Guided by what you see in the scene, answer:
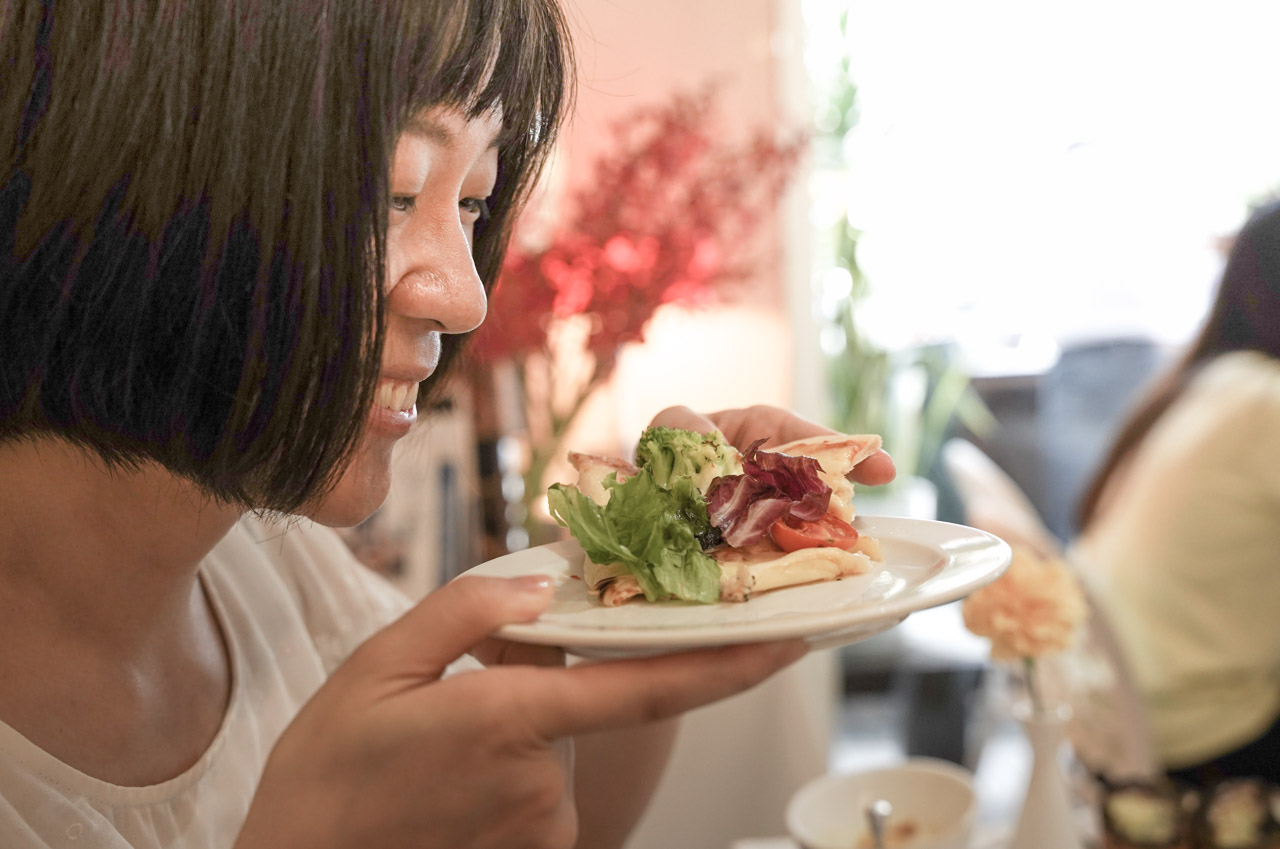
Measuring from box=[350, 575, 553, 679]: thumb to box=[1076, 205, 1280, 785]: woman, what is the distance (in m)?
2.04

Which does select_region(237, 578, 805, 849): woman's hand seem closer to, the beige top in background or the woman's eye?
the woman's eye

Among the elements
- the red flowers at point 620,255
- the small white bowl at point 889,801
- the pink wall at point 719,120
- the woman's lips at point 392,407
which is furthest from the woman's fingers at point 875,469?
the pink wall at point 719,120

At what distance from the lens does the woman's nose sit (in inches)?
31.4

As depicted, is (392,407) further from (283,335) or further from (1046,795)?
(1046,795)

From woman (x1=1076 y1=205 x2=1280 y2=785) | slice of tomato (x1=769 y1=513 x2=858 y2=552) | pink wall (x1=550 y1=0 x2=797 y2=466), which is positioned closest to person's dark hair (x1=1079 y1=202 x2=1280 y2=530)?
woman (x1=1076 y1=205 x2=1280 y2=785)

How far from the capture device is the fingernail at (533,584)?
677mm

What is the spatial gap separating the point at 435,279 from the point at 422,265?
0.02 meters

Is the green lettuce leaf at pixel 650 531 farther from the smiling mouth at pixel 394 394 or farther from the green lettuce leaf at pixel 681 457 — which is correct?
the smiling mouth at pixel 394 394

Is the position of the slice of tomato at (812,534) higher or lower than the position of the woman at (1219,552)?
higher

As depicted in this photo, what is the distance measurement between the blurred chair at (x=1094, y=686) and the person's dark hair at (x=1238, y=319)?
34cm

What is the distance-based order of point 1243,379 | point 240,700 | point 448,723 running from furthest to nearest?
point 1243,379
point 240,700
point 448,723

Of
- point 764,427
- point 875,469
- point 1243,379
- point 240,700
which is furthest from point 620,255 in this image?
point 1243,379

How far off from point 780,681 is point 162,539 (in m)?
2.34

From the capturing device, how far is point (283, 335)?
730 mm
